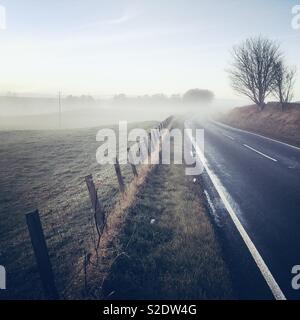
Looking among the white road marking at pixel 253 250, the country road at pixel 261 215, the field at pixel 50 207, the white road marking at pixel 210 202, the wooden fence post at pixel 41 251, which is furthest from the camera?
the white road marking at pixel 210 202

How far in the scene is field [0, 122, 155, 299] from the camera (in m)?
6.03

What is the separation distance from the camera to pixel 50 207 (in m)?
10.5

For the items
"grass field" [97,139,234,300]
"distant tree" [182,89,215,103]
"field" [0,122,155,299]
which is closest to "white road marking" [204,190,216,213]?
"grass field" [97,139,234,300]

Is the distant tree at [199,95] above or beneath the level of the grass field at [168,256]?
above

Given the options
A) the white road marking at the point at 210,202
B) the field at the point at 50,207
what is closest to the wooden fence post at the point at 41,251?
the field at the point at 50,207

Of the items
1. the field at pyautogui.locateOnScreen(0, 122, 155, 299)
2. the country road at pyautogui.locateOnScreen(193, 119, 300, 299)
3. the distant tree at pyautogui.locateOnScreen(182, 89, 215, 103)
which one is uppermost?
the distant tree at pyautogui.locateOnScreen(182, 89, 215, 103)

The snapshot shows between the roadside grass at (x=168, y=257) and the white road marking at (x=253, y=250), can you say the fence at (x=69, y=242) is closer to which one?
the roadside grass at (x=168, y=257)

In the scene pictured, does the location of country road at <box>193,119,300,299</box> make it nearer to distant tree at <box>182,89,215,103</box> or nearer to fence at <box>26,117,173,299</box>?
fence at <box>26,117,173,299</box>

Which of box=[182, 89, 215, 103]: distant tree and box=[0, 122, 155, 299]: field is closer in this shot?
box=[0, 122, 155, 299]: field

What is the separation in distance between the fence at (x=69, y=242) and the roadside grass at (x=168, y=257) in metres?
0.58

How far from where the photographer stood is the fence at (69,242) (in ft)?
14.7

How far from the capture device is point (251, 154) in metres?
16.2

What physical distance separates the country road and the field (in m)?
3.08
